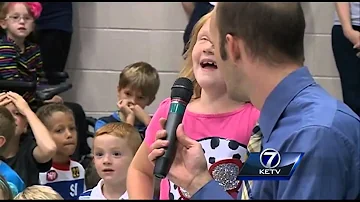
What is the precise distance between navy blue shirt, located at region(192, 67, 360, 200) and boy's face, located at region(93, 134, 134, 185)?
1.32 metres

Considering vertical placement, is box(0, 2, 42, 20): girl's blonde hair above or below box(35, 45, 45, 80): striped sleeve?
above

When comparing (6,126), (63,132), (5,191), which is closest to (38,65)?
(63,132)

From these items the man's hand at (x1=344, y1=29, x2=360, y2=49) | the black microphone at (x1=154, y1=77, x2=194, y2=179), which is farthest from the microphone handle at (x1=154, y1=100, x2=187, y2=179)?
the man's hand at (x1=344, y1=29, x2=360, y2=49)

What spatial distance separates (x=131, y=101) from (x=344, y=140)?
2.42 metres

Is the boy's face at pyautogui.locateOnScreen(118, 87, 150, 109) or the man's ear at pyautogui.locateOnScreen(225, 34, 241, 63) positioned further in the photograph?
the boy's face at pyautogui.locateOnScreen(118, 87, 150, 109)

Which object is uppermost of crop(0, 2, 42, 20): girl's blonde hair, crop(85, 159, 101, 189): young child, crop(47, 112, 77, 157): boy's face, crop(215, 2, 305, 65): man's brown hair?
crop(215, 2, 305, 65): man's brown hair

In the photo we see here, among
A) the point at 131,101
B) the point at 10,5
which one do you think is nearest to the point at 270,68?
the point at 131,101

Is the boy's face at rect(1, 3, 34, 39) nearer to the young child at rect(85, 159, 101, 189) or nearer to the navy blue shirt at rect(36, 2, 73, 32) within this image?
the navy blue shirt at rect(36, 2, 73, 32)

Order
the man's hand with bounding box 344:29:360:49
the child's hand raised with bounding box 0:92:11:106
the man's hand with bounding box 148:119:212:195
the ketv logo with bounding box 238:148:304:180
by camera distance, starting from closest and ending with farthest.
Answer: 1. the ketv logo with bounding box 238:148:304:180
2. the man's hand with bounding box 148:119:212:195
3. the child's hand raised with bounding box 0:92:11:106
4. the man's hand with bounding box 344:29:360:49

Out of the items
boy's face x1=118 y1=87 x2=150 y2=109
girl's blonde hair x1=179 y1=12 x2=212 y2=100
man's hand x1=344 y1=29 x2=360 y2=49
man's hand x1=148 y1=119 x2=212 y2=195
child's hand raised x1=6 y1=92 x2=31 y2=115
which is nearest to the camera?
man's hand x1=148 y1=119 x2=212 y2=195

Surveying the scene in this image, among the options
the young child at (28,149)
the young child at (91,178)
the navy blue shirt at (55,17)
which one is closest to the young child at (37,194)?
the young child at (28,149)

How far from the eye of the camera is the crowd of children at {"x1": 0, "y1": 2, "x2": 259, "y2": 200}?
1.72 metres

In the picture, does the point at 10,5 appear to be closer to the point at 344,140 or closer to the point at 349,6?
the point at 349,6

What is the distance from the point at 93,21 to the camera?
4547 millimetres
